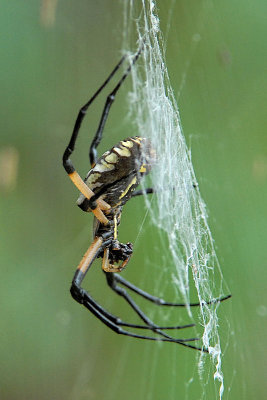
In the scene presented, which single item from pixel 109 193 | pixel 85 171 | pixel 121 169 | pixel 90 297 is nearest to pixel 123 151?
pixel 121 169

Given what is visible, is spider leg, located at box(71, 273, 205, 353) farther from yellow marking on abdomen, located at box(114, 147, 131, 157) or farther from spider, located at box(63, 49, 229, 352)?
yellow marking on abdomen, located at box(114, 147, 131, 157)

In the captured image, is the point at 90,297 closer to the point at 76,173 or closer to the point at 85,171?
the point at 76,173

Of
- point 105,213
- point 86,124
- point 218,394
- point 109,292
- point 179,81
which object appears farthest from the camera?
point 86,124

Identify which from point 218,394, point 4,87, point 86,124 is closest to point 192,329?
point 218,394

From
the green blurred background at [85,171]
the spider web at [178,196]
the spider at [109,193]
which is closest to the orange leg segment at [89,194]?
the spider at [109,193]

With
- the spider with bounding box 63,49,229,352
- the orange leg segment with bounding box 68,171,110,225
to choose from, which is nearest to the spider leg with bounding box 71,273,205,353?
the spider with bounding box 63,49,229,352

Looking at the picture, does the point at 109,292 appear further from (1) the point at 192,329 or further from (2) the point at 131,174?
(2) the point at 131,174

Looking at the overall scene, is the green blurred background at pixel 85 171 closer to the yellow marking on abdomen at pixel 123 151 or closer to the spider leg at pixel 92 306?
the spider leg at pixel 92 306
